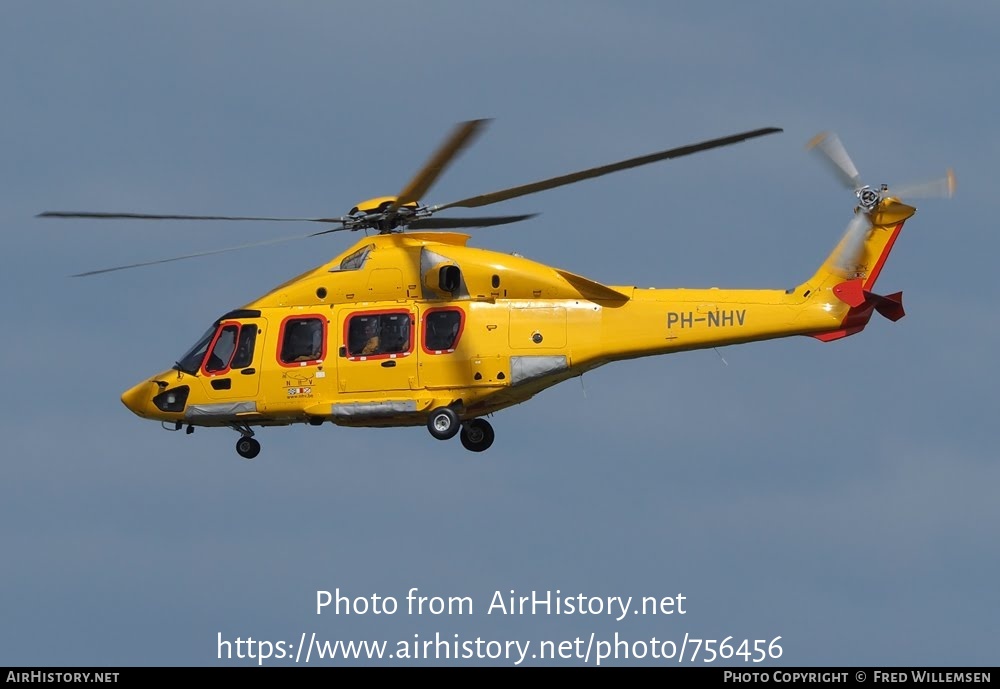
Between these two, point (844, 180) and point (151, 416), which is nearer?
point (844, 180)

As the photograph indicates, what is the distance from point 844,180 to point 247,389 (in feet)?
39.8

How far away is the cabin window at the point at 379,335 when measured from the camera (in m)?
41.1

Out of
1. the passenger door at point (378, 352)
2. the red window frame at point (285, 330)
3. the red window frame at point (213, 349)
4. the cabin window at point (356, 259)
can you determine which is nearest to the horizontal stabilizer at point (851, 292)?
the passenger door at point (378, 352)

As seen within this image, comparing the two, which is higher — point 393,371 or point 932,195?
point 932,195

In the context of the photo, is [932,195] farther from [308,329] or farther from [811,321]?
[308,329]

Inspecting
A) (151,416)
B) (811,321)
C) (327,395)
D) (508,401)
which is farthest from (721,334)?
(151,416)

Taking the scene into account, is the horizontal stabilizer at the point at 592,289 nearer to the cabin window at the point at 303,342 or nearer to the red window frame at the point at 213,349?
the cabin window at the point at 303,342

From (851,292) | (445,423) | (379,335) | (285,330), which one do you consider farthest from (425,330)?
(851,292)

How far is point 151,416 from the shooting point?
1702 inches

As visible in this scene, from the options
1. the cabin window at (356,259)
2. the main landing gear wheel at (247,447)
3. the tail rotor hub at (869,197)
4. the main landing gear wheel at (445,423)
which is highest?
the tail rotor hub at (869,197)

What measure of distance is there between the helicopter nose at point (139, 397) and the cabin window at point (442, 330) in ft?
19.7

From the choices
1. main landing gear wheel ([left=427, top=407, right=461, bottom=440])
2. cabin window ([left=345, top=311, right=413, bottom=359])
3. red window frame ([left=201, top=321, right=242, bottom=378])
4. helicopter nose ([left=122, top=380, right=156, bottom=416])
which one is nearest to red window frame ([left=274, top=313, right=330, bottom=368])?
cabin window ([left=345, top=311, right=413, bottom=359])

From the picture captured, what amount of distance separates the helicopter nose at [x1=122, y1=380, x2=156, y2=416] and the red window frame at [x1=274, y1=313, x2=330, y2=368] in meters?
2.99

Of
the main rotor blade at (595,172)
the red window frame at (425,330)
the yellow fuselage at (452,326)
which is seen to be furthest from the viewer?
the red window frame at (425,330)
